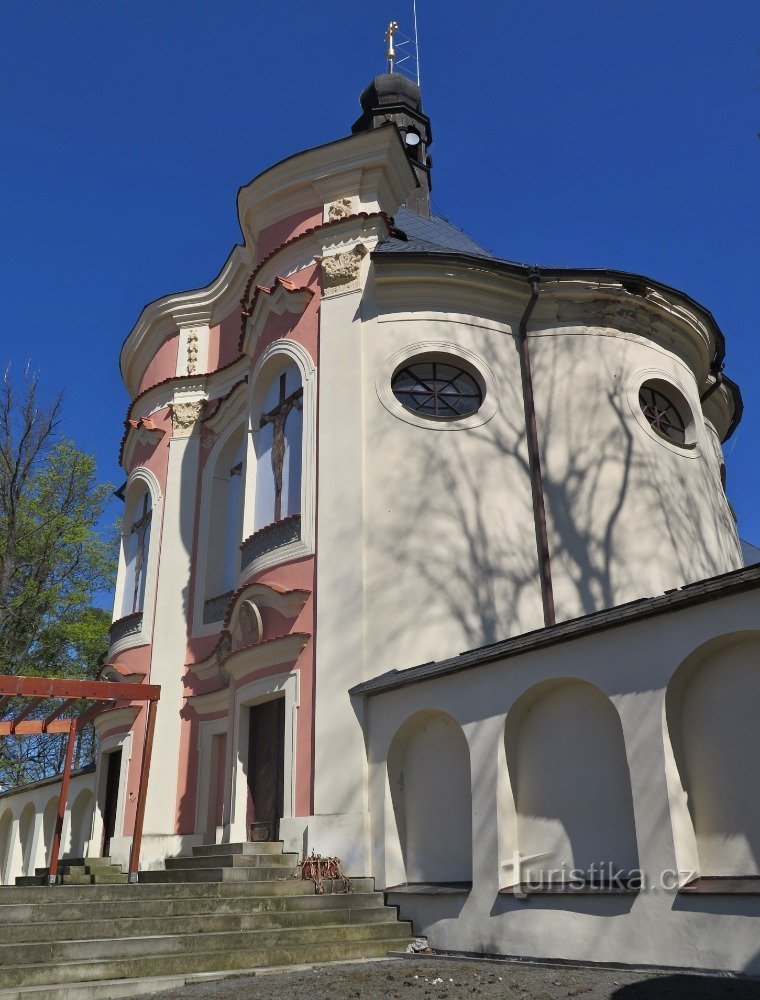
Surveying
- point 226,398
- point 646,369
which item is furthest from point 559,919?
point 226,398

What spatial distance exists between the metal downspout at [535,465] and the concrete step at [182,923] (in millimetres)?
4652

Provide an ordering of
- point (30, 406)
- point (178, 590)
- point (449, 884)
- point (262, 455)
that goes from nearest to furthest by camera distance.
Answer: point (449, 884)
point (262, 455)
point (178, 590)
point (30, 406)

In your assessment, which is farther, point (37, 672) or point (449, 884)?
point (37, 672)

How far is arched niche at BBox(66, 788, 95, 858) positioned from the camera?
58.3ft

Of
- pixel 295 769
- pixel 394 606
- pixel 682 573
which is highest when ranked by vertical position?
pixel 682 573

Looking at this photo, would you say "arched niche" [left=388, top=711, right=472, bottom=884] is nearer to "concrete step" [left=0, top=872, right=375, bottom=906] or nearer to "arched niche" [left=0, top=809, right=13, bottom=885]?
"concrete step" [left=0, top=872, right=375, bottom=906]

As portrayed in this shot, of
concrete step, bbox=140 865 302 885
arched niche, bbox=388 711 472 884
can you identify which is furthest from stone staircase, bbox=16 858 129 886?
arched niche, bbox=388 711 472 884

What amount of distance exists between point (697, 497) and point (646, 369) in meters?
2.07

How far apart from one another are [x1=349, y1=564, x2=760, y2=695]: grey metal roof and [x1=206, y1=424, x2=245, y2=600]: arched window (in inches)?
211

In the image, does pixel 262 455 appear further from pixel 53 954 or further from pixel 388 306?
pixel 53 954

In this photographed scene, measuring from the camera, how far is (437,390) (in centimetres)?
1290

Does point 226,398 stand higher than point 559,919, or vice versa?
point 226,398

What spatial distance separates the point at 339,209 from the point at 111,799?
10318 mm

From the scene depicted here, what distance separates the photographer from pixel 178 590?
1531 centimetres
